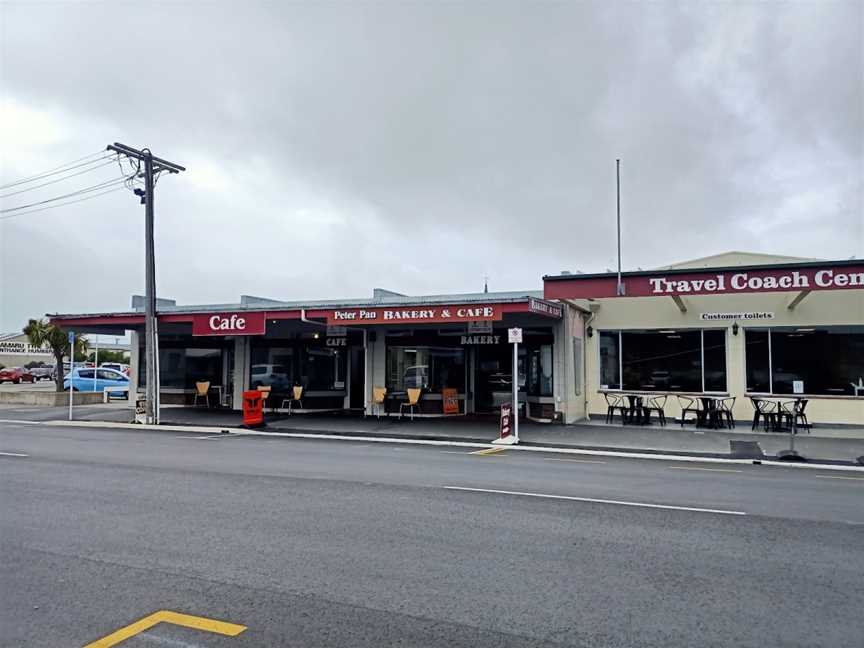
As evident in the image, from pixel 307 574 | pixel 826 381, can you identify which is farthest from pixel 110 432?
pixel 826 381

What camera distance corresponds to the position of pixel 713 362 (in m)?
20.2

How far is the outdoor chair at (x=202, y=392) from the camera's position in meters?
25.3

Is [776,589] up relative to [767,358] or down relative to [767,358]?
down

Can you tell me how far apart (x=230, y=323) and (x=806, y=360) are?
17.3 m

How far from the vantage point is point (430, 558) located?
6.10m

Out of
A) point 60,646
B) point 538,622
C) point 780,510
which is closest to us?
point 60,646

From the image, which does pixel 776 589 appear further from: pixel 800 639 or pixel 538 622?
pixel 538 622

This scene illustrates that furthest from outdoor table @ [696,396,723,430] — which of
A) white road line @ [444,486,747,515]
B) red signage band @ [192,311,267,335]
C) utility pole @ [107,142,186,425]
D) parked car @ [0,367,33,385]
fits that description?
parked car @ [0,367,33,385]

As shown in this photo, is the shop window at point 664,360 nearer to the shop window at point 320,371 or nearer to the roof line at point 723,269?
the roof line at point 723,269

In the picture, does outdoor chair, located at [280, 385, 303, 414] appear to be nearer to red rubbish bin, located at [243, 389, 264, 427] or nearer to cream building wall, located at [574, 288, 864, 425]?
red rubbish bin, located at [243, 389, 264, 427]

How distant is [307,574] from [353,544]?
3.21 feet

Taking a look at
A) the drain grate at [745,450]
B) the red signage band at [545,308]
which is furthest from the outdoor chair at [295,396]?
the drain grate at [745,450]

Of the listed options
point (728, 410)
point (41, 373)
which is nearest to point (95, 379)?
point (728, 410)

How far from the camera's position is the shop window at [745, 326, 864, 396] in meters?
18.8
